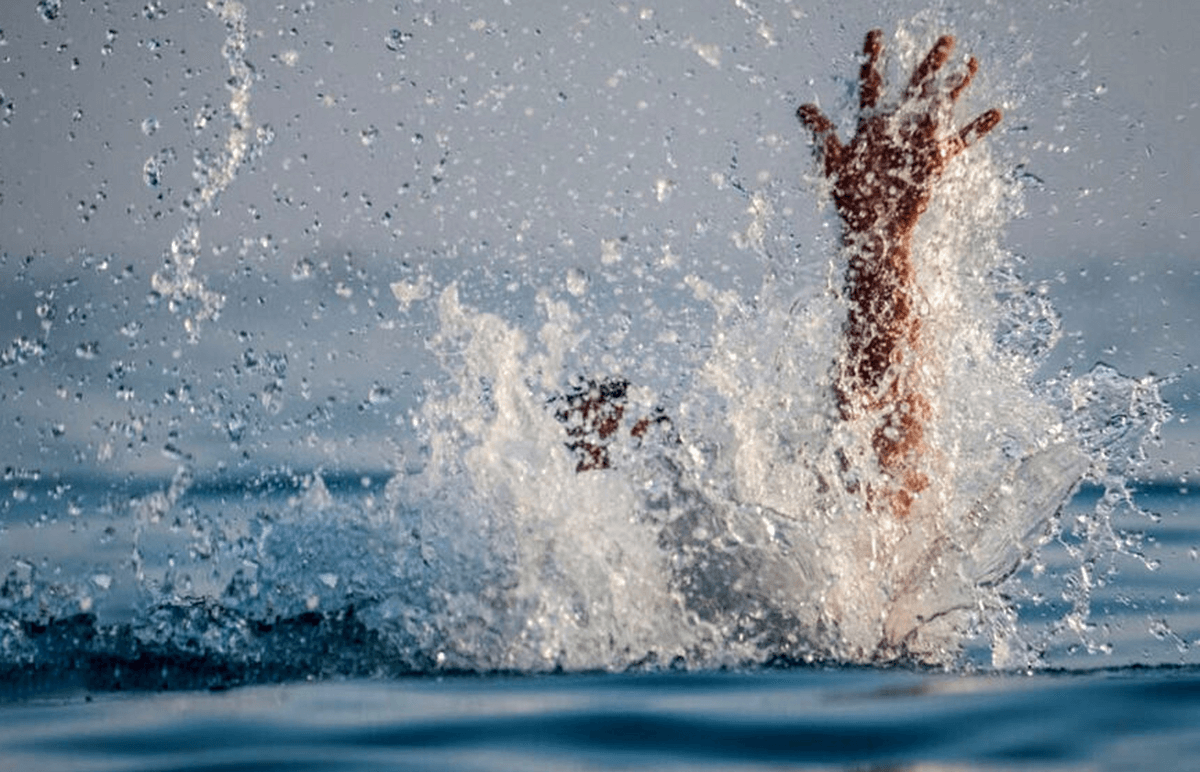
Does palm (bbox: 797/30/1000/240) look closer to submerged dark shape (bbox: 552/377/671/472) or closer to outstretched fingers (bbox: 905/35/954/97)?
outstretched fingers (bbox: 905/35/954/97)

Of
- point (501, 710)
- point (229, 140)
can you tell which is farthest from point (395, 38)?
point (501, 710)

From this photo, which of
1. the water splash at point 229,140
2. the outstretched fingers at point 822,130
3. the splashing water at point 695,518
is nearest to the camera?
the splashing water at point 695,518

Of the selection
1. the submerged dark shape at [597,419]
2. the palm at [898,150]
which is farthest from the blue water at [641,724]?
the palm at [898,150]

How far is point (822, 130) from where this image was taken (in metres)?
5.36

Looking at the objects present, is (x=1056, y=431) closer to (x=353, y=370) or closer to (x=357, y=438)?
(x=357, y=438)

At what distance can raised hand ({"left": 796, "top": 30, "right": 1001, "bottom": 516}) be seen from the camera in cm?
510

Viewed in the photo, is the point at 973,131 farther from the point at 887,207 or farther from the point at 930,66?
the point at 887,207

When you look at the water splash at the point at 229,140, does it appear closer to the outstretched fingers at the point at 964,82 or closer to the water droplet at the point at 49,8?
the water droplet at the point at 49,8

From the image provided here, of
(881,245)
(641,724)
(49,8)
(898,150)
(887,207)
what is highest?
(49,8)

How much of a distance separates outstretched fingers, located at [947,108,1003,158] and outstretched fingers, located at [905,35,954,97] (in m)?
0.15

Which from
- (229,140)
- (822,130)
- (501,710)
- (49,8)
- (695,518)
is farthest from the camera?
(49,8)

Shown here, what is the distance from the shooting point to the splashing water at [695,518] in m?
4.24

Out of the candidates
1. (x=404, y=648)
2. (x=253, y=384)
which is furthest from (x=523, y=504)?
(x=253, y=384)

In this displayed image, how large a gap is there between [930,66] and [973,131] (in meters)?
0.22
